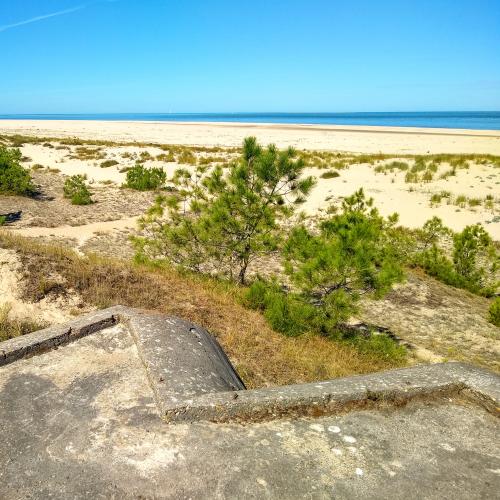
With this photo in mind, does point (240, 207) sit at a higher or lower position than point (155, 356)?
higher

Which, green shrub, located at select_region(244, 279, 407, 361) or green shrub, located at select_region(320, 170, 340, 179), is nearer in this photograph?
green shrub, located at select_region(244, 279, 407, 361)

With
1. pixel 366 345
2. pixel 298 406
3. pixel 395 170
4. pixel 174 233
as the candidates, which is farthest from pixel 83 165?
pixel 298 406

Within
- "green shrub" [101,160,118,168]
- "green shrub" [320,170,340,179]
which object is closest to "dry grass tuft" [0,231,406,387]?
"green shrub" [320,170,340,179]

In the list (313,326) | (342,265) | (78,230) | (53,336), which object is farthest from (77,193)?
(53,336)

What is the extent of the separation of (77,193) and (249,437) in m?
16.4

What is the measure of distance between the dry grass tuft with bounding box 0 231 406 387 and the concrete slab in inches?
77.5

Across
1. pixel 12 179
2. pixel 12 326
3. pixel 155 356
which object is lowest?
pixel 12 179

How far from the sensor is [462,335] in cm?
800

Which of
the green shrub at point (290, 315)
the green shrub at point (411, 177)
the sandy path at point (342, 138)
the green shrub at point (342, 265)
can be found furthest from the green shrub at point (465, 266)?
the sandy path at point (342, 138)

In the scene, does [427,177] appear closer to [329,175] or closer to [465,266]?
[329,175]

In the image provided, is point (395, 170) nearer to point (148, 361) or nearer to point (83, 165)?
point (83, 165)

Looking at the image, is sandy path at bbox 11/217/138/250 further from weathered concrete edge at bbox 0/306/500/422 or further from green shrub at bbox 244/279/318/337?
weathered concrete edge at bbox 0/306/500/422

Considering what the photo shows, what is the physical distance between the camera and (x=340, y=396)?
3.04 metres

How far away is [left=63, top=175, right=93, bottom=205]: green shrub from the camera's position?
55.2ft
